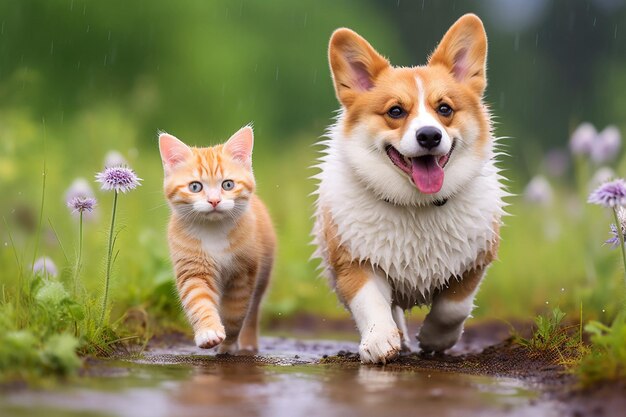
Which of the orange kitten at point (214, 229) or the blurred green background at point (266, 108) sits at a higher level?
the blurred green background at point (266, 108)

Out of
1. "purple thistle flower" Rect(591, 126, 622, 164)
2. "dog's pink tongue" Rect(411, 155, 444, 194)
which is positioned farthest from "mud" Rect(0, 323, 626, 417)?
"purple thistle flower" Rect(591, 126, 622, 164)

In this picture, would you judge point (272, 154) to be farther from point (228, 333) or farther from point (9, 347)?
point (9, 347)

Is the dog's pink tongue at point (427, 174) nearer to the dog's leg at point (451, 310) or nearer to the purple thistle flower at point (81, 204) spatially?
the dog's leg at point (451, 310)

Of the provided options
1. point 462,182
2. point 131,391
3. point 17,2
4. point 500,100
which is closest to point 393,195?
point 462,182

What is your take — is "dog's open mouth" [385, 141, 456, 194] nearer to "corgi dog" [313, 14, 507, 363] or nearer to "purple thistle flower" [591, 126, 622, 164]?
"corgi dog" [313, 14, 507, 363]

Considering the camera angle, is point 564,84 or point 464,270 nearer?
point 464,270

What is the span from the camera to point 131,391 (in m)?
3.15

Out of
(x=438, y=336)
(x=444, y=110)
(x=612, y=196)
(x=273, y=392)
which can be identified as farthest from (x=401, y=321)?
(x=273, y=392)

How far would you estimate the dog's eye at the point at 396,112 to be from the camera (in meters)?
4.43

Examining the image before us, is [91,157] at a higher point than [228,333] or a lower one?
higher

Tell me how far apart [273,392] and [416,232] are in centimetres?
148

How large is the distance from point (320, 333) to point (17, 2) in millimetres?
9713

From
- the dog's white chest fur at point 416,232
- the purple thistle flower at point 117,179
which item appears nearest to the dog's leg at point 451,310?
the dog's white chest fur at point 416,232

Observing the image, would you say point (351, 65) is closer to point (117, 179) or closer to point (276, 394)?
point (117, 179)
